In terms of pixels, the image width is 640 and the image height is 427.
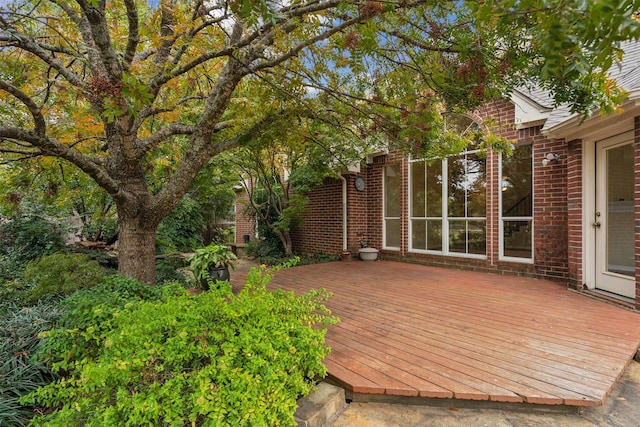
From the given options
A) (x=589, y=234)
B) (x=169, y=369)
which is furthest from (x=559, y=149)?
(x=169, y=369)

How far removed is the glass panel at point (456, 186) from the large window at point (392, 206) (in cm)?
126

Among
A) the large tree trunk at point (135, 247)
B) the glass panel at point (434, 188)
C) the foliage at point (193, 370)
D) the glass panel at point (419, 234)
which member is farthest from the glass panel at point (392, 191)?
the foliage at point (193, 370)

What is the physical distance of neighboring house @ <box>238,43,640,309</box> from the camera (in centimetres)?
380

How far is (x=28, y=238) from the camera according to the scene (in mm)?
5379

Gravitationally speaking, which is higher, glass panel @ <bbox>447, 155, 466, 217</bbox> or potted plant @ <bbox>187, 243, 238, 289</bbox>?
glass panel @ <bbox>447, 155, 466, 217</bbox>

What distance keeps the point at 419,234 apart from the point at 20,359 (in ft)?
22.1

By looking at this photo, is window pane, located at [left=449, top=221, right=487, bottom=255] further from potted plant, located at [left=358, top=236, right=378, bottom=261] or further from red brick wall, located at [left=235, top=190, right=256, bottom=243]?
red brick wall, located at [left=235, top=190, right=256, bottom=243]

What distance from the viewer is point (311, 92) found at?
432cm

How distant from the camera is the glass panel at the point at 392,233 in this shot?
7.56 meters

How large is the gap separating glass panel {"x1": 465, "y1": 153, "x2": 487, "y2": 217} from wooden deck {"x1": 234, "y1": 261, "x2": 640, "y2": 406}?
193cm

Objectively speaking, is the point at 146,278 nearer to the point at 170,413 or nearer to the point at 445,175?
the point at 170,413

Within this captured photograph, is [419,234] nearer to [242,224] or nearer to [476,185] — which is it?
[476,185]

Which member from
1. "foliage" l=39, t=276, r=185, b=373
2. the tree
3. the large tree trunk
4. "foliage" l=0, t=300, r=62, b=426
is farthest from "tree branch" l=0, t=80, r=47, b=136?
"foliage" l=0, t=300, r=62, b=426

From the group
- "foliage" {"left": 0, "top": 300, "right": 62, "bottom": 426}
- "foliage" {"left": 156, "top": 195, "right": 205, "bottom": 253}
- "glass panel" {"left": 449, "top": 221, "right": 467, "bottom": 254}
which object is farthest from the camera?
"foliage" {"left": 156, "top": 195, "right": 205, "bottom": 253}
